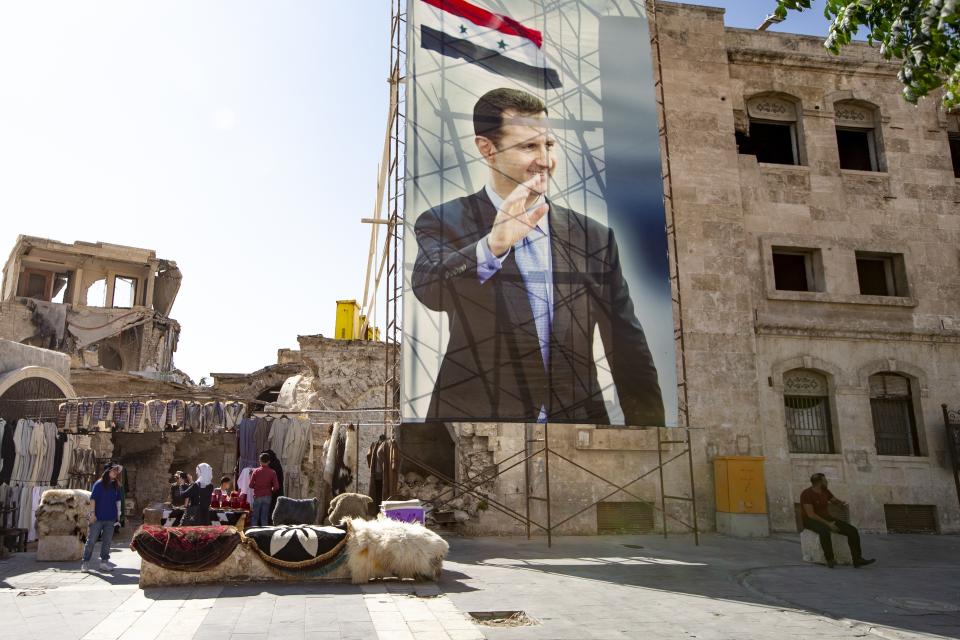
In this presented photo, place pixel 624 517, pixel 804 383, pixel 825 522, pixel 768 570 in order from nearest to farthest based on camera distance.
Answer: pixel 768 570
pixel 825 522
pixel 624 517
pixel 804 383

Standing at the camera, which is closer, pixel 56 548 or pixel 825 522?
pixel 56 548

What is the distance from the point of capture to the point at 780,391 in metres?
16.5

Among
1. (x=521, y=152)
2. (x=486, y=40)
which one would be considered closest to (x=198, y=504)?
(x=521, y=152)

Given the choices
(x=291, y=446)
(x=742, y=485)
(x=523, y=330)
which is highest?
(x=523, y=330)

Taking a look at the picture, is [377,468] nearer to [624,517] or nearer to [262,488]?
[262,488]

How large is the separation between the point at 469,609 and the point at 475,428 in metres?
7.53

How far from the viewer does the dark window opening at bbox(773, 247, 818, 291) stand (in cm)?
1766

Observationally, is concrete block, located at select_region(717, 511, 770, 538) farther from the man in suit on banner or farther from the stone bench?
the stone bench

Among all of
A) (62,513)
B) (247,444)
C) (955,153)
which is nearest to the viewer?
(62,513)

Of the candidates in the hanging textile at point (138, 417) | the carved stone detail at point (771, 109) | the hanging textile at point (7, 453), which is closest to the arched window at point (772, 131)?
the carved stone detail at point (771, 109)

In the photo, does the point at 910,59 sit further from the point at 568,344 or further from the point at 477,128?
the point at 477,128

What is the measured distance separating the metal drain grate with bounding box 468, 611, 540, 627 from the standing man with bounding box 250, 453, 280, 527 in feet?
18.9

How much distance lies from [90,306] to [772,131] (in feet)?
106

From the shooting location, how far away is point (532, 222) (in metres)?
14.5
